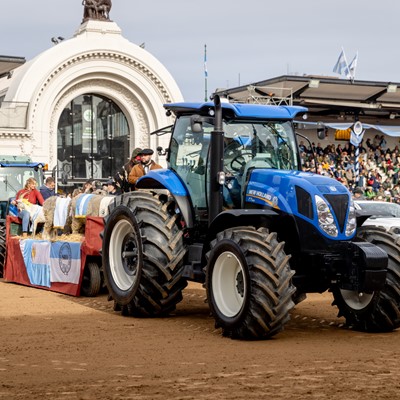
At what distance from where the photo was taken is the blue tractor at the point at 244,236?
9570mm

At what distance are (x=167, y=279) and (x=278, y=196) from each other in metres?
1.81

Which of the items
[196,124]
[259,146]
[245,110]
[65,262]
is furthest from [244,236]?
[65,262]

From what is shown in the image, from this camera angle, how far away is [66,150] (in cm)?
4266

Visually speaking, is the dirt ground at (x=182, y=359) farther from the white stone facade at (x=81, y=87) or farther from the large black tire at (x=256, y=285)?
the white stone facade at (x=81, y=87)

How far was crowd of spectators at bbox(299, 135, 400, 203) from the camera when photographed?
36.2 metres

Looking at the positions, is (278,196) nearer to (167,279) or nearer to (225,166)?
(225,166)

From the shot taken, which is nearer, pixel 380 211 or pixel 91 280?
pixel 91 280

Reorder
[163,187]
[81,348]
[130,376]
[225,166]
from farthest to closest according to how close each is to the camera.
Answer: [163,187] < [225,166] < [81,348] < [130,376]

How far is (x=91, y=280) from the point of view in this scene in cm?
1397

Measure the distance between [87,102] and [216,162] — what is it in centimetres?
3309

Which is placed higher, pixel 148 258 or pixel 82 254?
pixel 148 258

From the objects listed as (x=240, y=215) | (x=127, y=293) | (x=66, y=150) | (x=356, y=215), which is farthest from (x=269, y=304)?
(x=66, y=150)

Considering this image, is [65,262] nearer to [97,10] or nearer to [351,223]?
[351,223]

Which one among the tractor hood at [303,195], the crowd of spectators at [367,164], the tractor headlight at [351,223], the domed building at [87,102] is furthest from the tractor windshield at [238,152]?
the domed building at [87,102]
